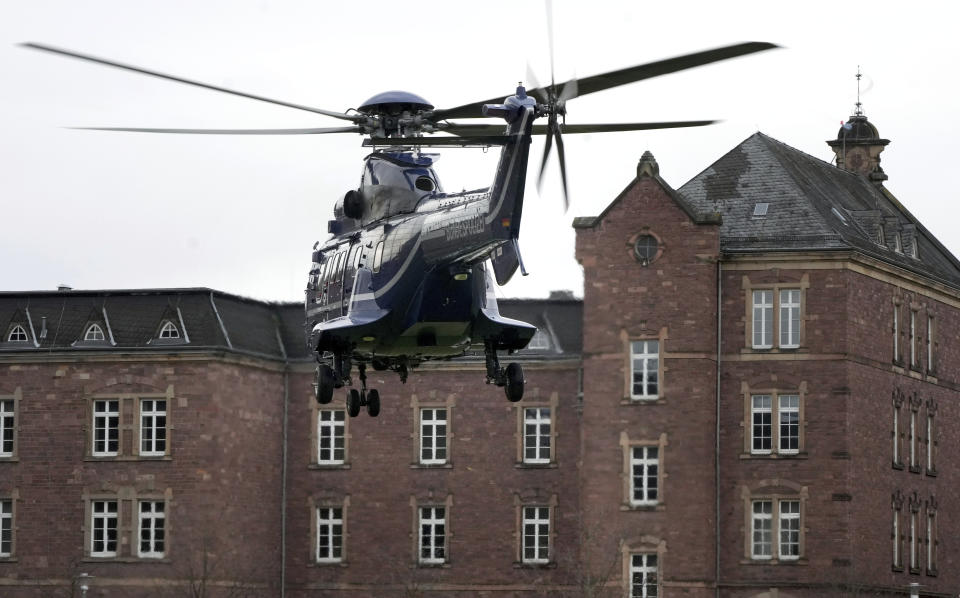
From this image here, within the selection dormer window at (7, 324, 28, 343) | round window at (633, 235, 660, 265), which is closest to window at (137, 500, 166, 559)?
dormer window at (7, 324, 28, 343)

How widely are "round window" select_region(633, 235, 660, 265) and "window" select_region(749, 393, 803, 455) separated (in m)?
6.34

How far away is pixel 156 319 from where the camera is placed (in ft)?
328

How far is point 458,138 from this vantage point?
175 ft

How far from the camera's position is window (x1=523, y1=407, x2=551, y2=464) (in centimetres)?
10075

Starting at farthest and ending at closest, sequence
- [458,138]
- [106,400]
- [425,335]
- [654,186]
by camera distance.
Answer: [106,400], [654,186], [425,335], [458,138]

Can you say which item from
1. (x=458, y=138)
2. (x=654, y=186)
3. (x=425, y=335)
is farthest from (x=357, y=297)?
(x=654, y=186)

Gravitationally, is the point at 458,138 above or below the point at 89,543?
above

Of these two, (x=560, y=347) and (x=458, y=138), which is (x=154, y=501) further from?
(x=458, y=138)

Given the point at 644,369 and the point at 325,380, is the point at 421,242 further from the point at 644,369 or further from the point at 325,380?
the point at 644,369

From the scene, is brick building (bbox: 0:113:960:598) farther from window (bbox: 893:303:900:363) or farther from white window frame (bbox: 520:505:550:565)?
window (bbox: 893:303:900:363)

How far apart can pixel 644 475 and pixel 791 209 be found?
11.4 metres

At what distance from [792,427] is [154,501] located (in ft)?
78.7

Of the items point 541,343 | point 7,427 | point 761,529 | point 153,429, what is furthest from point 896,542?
point 7,427

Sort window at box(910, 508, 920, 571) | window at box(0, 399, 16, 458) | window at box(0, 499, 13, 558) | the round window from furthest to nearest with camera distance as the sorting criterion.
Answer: window at box(0, 399, 16, 458) < window at box(0, 499, 13, 558) < window at box(910, 508, 920, 571) < the round window
